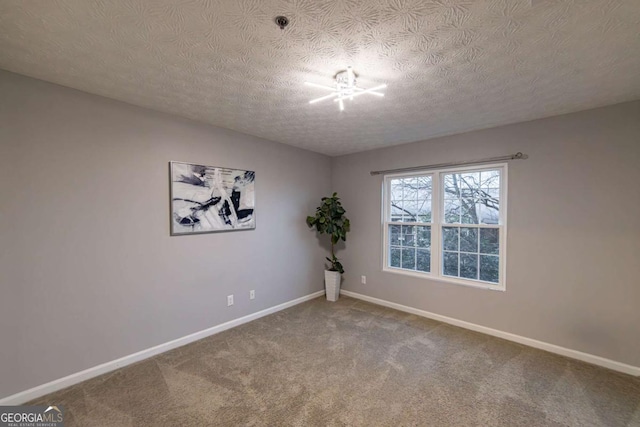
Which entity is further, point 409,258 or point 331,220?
point 331,220

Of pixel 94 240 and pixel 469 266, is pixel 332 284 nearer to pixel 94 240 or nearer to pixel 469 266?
pixel 469 266

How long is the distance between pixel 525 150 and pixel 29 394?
505 cm

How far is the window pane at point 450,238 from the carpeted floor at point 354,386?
108 cm

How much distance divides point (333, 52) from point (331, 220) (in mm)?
2840

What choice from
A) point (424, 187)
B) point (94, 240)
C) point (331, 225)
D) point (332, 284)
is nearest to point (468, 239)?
point (424, 187)

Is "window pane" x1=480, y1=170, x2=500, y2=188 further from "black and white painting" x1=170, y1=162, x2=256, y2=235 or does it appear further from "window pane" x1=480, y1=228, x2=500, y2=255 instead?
"black and white painting" x1=170, y1=162, x2=256, y2=235

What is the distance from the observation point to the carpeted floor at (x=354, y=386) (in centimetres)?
187

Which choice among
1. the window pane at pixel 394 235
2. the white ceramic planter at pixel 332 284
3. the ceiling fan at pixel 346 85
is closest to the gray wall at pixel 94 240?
the white ceramic planter at pixel 332 284

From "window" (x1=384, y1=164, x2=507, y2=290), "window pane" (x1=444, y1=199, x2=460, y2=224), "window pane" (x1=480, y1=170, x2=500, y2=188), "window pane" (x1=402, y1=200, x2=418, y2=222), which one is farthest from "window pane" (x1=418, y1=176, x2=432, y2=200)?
"window pane" (x1=480, y1=170, x2=500, y2=188)

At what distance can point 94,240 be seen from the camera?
91.3 inches

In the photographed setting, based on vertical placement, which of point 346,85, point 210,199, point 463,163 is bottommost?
point 210,199

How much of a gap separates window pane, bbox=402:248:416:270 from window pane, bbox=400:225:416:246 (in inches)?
3.6

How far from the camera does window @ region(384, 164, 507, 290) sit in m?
3.17

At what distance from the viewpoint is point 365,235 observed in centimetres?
433
